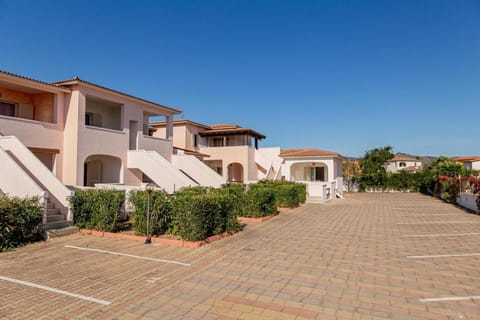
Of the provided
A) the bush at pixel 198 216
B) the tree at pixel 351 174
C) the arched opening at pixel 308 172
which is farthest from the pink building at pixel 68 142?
the tree at pixel 351 174

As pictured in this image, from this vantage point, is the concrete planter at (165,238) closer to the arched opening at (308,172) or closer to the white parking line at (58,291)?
the white parking line at (58,291)

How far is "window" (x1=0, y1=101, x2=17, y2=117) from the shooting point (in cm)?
1437

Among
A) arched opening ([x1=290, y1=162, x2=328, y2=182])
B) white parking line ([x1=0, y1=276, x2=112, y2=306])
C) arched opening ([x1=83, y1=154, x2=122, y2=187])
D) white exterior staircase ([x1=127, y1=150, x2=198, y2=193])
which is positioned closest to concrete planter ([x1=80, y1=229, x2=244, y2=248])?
white parking line ([x1=0, y1=276, x2=112, y2=306])

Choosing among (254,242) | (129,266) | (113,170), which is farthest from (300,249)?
(113,170)

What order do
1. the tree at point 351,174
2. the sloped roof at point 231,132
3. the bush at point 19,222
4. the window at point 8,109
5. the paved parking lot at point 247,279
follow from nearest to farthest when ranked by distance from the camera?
the paved parking lot at point 247,279
the bush at point 19,222
the window at point 8,109
the sloped roof at point 231,132
the tree at point 351,174

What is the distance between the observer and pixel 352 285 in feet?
17.2

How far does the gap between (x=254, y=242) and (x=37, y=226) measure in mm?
6378

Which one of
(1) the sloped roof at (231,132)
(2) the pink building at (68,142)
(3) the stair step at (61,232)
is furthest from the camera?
(1) the sloped roof at (231,132)

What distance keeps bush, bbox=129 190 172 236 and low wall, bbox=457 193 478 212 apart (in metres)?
17.5

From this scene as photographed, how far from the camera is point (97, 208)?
953 cm

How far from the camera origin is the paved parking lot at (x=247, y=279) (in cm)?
426

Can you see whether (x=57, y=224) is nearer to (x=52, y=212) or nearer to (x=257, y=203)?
(x=52, y=212)

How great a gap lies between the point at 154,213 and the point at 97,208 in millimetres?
2217

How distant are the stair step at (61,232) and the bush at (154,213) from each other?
2156 millimetres
